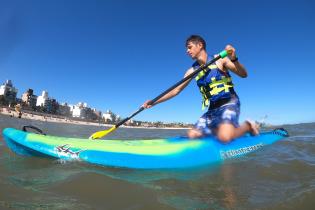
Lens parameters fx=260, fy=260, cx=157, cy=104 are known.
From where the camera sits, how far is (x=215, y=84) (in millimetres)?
5184

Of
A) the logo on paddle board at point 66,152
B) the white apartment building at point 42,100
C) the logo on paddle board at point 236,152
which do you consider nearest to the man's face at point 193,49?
the logo on paddle board at point 236,152

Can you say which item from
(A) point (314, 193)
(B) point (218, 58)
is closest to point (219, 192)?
(A) point (314, 193)

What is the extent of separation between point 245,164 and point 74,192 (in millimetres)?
3309

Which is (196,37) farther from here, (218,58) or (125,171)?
(125,171)

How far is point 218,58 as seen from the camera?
4.93m

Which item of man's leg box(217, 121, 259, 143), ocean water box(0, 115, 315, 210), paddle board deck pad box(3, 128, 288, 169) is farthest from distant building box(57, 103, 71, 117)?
ocean water box(0, 115, 315, 210)

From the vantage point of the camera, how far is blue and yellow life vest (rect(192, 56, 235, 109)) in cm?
516

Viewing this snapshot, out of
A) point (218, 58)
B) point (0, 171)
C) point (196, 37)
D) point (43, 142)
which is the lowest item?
point (0, 171)

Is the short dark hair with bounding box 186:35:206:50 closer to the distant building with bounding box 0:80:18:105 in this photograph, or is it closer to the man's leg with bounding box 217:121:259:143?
the man's leg with bounding box 217:121:259:143

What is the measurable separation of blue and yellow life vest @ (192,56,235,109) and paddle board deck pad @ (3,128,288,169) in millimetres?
904

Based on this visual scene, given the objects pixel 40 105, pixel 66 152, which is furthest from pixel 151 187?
pixel 40 105

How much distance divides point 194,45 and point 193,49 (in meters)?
0.08

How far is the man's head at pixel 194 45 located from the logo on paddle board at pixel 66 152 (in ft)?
9.59

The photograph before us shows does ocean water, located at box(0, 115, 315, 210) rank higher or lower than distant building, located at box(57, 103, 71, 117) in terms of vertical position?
lower
